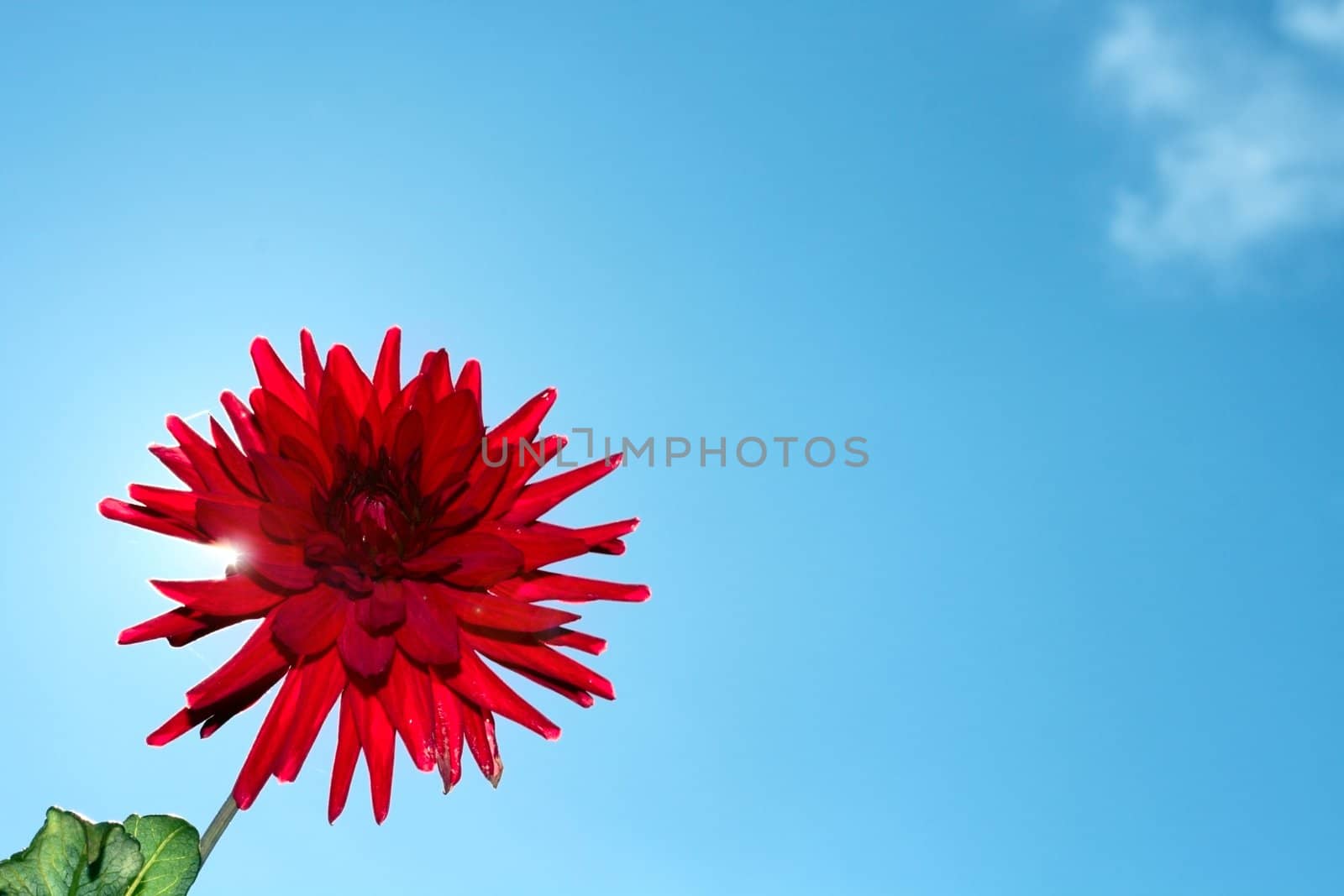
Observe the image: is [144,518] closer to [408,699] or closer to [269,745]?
[269,745]

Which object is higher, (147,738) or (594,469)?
(594,469)

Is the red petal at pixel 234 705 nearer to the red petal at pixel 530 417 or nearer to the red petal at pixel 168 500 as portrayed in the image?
the red petal at pixel 168 500

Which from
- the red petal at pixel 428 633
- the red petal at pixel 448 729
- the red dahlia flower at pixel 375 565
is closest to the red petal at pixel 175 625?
the red dahlia flower at pixel 375 565

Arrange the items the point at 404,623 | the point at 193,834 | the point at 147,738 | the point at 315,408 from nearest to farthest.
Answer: the point at 193,834
the point at 147,738
the point at 404,623
the point at 315,408

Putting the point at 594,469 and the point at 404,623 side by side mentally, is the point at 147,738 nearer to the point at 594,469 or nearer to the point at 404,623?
the point at 404,623

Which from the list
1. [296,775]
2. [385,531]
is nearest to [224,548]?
[385,531]

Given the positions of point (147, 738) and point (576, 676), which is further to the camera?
point (576, 676)

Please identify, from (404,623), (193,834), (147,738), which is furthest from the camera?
(404,623)

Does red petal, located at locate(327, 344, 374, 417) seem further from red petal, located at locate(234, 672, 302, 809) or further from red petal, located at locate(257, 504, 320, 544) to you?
red petal, located at locate(234, 672, 302, 809)

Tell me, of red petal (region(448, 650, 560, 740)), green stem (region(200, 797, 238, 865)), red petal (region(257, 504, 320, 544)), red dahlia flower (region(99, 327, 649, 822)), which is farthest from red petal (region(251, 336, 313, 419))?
green stem (region(200, 797, 238, 865))
